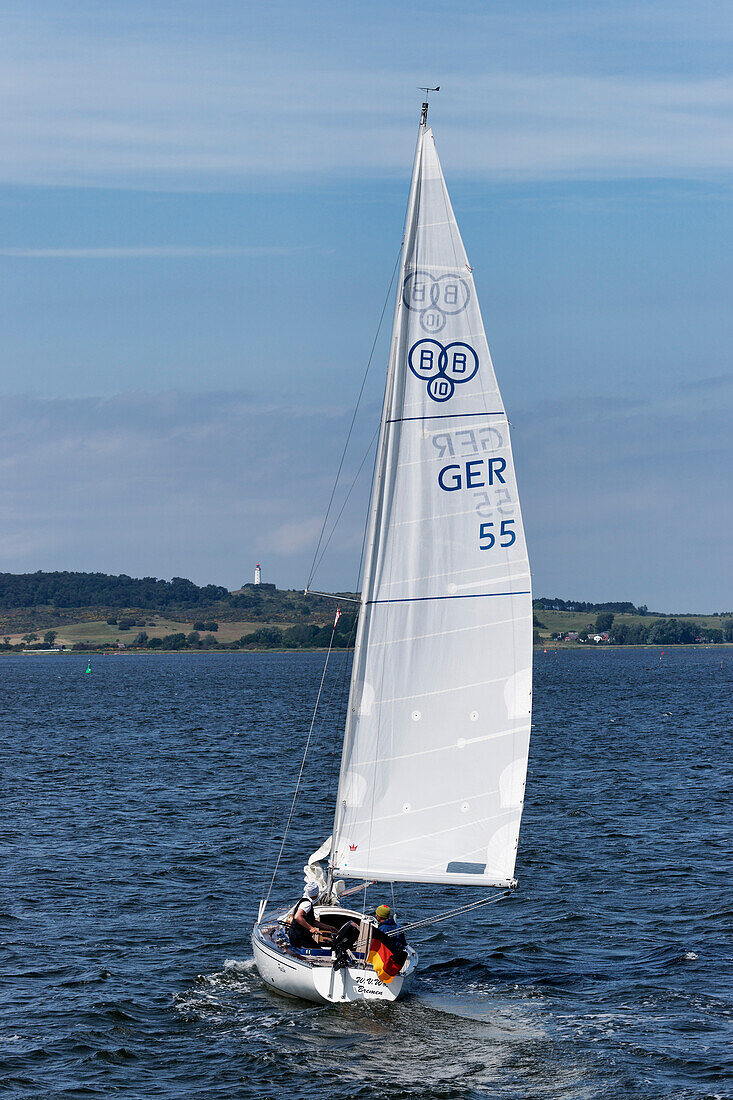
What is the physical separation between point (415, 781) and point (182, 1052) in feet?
20.2

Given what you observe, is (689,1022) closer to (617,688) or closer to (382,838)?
(382,838)

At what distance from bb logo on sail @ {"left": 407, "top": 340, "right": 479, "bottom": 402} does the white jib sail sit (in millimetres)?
24

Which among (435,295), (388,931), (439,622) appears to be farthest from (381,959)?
(435,295)

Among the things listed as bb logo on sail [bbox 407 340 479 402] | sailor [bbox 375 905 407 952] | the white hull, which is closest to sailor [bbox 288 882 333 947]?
the white hull

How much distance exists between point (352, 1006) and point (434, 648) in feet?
22.4

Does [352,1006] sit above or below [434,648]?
below

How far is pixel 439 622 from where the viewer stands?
22.6 metres

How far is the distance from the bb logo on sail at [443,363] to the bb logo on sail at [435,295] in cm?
41

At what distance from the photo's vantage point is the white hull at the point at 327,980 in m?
22.5

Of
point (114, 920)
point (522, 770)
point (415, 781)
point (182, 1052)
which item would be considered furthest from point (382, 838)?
point (114, 920)

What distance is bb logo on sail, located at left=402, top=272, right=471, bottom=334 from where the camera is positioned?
71.7ft

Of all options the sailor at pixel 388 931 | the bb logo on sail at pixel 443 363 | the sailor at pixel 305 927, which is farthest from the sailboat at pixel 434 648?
the sailor at pixel 305 927

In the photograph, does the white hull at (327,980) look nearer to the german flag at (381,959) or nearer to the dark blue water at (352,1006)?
the german flag at (381,959)

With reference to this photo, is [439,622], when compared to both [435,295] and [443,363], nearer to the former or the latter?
[443,363]
